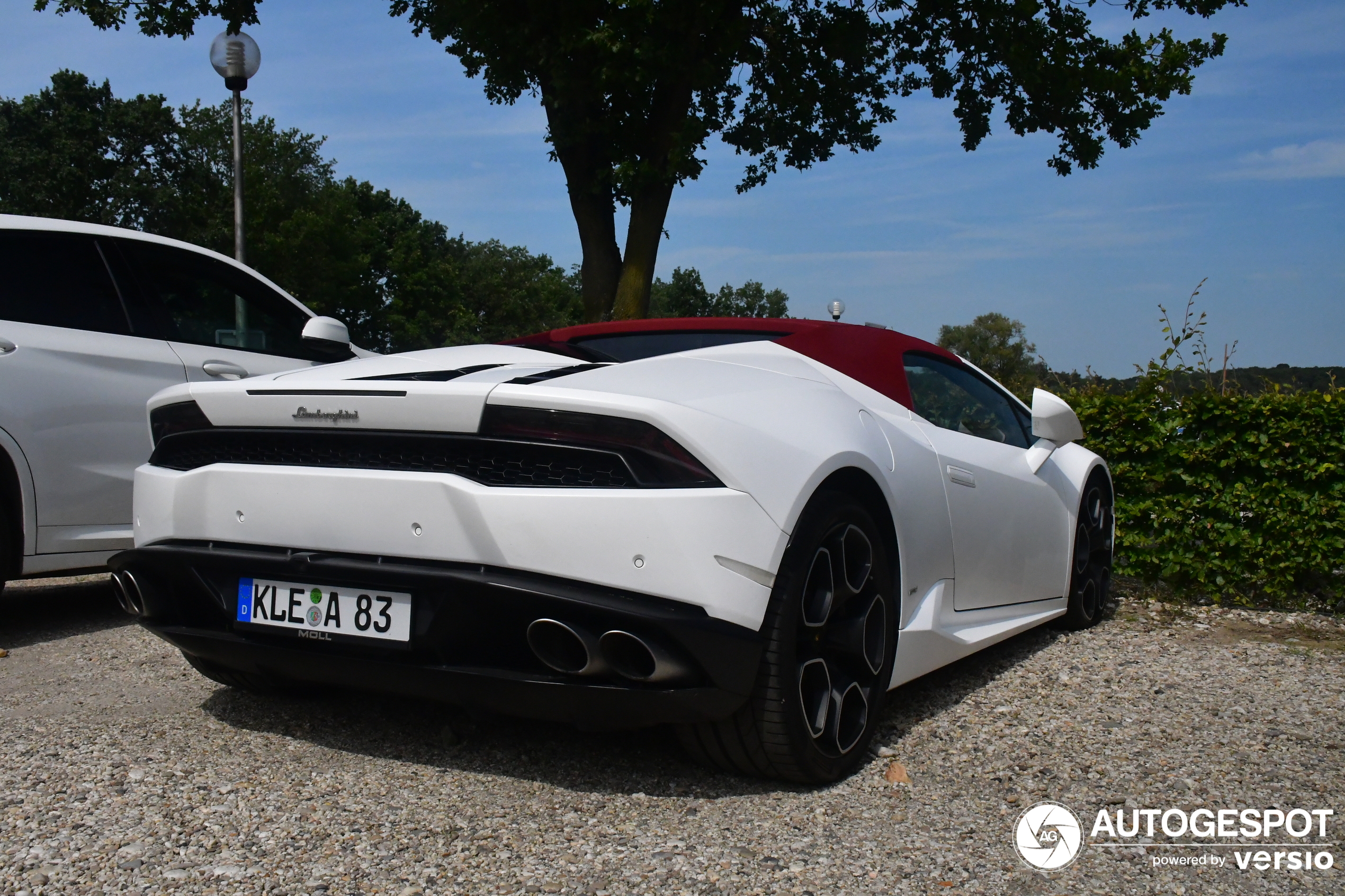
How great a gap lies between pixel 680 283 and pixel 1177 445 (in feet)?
290

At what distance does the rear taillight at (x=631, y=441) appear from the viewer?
2.67 meters

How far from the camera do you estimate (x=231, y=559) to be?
9.73 feet

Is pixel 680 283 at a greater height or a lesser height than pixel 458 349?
greater

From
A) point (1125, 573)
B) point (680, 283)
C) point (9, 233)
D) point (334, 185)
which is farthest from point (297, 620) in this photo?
point (680, 283)

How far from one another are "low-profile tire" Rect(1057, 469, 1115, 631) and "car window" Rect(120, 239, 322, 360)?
3.71m

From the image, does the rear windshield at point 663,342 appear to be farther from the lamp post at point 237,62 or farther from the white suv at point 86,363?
the lamp post at point 237,62

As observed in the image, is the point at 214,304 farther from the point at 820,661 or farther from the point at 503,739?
the point at 820,661

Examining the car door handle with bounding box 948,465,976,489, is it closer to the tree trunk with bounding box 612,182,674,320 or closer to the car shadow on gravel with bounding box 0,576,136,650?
the car shadow on gravel with bounding box 0,576,136,650

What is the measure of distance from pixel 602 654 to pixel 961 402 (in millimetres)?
2306

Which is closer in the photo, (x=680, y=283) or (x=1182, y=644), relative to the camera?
(x=1182, y=644)

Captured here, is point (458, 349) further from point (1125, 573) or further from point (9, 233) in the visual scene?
point (1125, 573)

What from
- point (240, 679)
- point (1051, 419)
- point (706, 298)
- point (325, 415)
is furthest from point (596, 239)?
point (706, 298)

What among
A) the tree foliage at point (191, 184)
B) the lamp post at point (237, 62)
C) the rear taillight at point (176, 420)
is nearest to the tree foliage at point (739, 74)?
the lamp post at point (237, 62)

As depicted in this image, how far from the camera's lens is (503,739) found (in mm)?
3436
